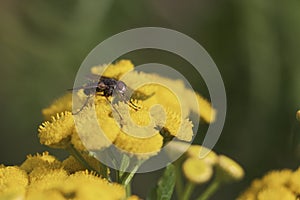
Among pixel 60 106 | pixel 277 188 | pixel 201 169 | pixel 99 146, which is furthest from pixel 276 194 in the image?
pixel 60 106

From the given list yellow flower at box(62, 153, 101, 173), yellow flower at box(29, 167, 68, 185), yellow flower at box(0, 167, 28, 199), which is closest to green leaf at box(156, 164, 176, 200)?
yellow flower at box(62, 153, 101, 173)

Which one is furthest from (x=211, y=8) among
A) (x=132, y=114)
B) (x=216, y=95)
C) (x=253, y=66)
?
(x=132, y=114)

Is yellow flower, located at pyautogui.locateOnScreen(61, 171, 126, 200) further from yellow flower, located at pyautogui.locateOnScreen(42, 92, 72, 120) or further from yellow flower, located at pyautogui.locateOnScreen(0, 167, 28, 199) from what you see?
yellow flower, located at pyautogui.locateOnScreen(42, 92, 72, 120)

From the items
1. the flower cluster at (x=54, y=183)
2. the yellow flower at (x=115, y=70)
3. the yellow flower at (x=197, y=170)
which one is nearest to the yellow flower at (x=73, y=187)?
the flower cluster at (x=54, y=183)

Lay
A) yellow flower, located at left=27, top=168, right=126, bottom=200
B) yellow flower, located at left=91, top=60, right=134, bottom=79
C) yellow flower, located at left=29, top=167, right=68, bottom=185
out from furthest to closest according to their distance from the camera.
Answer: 1. yellow flower, located at left=91, top=60, right=134, bottom=79
2. yellow flower, located at left=29, top=167, right=68, bottom=185
3. yellow flower, located at left=27, top=168, right=126, bottom=200

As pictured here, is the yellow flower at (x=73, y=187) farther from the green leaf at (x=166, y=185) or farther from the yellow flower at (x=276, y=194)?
the yellow flower at (x=276, y=194)

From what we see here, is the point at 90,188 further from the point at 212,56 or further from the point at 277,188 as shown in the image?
the point at 212,56
